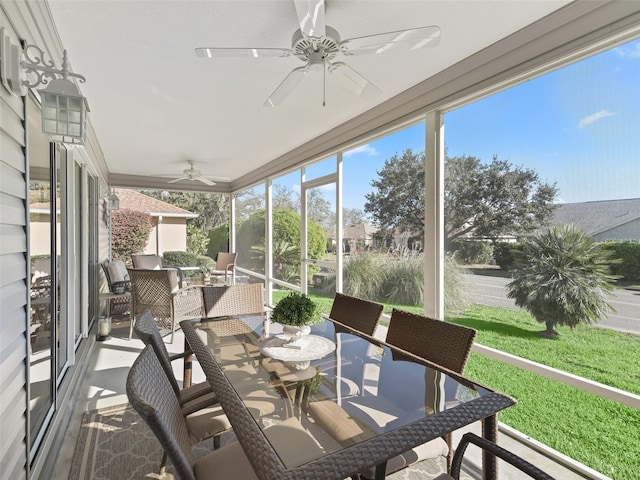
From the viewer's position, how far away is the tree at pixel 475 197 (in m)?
2.34

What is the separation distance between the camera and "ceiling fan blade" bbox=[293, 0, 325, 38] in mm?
1479

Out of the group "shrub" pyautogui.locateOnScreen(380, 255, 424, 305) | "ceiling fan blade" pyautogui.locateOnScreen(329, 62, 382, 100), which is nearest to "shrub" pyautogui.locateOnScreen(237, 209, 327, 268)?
"shrub" pyautogui.locateOnScreen(380, 255, 424, 305)

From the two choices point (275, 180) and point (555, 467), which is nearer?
point (555, 467)

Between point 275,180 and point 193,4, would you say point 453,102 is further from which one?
point 275,180

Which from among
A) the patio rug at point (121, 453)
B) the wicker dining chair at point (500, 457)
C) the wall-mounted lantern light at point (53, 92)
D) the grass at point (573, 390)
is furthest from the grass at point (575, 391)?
the wall-mounted lantern light at point (53, 92)

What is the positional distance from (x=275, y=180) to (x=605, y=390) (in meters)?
5.49

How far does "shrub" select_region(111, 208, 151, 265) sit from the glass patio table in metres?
10.1

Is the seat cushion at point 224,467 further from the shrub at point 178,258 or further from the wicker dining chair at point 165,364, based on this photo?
the shrub at point 178,258

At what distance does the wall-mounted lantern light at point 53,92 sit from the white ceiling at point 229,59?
65cm

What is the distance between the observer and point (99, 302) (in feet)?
17.0

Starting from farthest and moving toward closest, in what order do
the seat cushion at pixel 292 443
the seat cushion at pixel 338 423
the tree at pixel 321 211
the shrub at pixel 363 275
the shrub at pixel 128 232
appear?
the shrub at pixel 128 232
the tree at pixel 321 211
the shrub at pixel 363 275
the seat cushion at pixel 338 423
the seat cushion at pixel 292 443

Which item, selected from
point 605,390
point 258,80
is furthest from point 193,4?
point 605,390

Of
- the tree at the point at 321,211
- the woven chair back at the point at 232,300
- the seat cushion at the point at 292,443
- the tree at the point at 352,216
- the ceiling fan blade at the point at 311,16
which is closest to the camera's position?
the seat cushion at the point at 292,443

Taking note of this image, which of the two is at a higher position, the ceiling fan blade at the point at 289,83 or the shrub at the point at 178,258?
the ceiling fan blade at the point at 289,83
